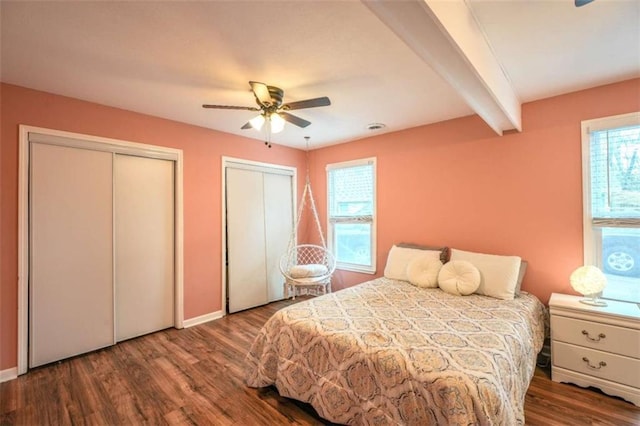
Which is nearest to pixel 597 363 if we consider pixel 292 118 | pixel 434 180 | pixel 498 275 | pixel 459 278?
pixel 498 275

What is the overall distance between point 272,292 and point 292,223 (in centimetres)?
112

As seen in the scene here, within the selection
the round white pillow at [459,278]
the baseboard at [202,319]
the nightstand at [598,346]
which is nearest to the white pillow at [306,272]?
the baseboard at [202,319]

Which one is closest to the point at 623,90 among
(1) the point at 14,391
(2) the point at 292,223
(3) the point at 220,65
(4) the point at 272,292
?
(3) the point at 220,65

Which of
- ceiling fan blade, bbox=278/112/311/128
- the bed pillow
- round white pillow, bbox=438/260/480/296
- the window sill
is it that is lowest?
the window sill

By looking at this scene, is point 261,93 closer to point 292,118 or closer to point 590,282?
point 292,118

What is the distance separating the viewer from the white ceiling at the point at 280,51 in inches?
62.0

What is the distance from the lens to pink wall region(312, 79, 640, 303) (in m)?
2.57

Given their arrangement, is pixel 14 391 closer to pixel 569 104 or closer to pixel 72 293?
pixel 72 293

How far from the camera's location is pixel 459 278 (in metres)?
2.74

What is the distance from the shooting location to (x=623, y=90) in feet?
7.76

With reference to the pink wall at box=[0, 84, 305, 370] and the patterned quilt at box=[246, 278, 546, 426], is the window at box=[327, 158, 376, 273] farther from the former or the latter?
the patterned quilt at box=[246, 278, 546, 426]

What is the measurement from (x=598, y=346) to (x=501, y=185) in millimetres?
1550

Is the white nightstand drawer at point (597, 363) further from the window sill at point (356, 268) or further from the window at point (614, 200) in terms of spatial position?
the window sill at point (356, 268)

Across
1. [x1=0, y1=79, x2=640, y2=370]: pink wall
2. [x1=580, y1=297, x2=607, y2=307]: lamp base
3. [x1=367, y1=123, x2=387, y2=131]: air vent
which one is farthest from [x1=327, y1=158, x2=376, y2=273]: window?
[x1=580, y1=297, x2=607, y2=307]: lamp base
